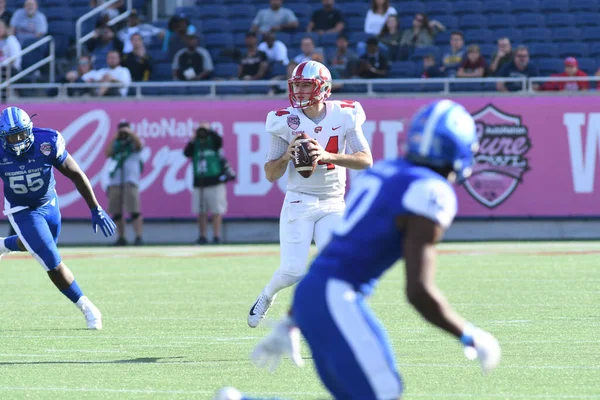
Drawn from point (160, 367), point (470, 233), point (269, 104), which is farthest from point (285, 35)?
point (160, 367)

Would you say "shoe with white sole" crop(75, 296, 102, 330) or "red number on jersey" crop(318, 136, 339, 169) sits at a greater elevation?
"red number on jersey" crop(318, 136, 339, 169)

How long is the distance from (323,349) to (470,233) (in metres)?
15.1

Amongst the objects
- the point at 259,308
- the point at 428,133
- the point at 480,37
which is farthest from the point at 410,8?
the point at 428,133

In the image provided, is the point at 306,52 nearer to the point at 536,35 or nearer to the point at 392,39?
the point at 392,39

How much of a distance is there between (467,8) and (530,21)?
3.61 ft

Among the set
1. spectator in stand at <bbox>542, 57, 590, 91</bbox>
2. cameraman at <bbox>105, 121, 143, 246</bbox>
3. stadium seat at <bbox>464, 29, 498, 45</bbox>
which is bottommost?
cameraman at <bbox>105, 121, 143, 246</bbox>

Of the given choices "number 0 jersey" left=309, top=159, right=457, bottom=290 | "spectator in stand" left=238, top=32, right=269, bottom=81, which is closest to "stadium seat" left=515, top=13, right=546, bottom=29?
"spectator in stand" left=238, top=32, right=269, bottom=81

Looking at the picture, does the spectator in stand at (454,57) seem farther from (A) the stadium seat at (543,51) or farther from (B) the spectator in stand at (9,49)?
(B) the spectator in stand at (9,49)

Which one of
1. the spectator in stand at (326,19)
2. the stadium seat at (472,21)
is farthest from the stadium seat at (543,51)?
the spectator in stand at (326,19)

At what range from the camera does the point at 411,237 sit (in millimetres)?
3939

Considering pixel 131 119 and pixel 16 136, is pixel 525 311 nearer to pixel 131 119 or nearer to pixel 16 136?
pixel 16 136

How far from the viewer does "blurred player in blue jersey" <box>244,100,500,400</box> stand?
393cm

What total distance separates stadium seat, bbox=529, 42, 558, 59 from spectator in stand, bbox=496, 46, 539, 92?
0.74 m

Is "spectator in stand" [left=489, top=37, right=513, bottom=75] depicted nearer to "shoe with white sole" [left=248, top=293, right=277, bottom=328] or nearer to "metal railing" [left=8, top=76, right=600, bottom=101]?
"metal railing" [left=8, top=76, right=600, bottom=101]
